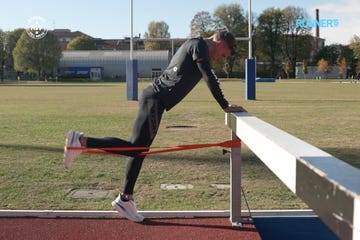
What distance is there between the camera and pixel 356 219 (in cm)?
127

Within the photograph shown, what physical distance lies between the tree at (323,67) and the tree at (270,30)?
993 cm

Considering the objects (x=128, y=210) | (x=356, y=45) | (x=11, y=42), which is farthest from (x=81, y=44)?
(x=128, y=210)

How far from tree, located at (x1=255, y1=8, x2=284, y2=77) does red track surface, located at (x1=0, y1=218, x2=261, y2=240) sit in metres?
93.3

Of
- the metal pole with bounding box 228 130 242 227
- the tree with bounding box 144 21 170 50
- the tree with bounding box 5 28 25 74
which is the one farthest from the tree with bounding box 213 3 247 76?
the tree with bounding box 5 28 25 74

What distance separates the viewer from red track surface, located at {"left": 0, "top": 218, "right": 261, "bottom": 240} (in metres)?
4.15

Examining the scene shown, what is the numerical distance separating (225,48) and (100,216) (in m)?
2.05

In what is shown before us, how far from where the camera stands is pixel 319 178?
1.56 metres

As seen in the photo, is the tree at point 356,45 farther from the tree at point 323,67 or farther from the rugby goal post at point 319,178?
the rugby goal post at point 319,178

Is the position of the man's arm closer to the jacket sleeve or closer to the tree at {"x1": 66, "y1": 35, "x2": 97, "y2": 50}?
the jacket sleeve

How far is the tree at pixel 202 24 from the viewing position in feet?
139

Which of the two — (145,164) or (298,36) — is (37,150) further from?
(298,36)

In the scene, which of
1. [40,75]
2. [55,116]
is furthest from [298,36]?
[55,116]

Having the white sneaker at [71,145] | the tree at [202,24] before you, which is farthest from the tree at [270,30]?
the white sneaker at [71,145]

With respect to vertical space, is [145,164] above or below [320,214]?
below
